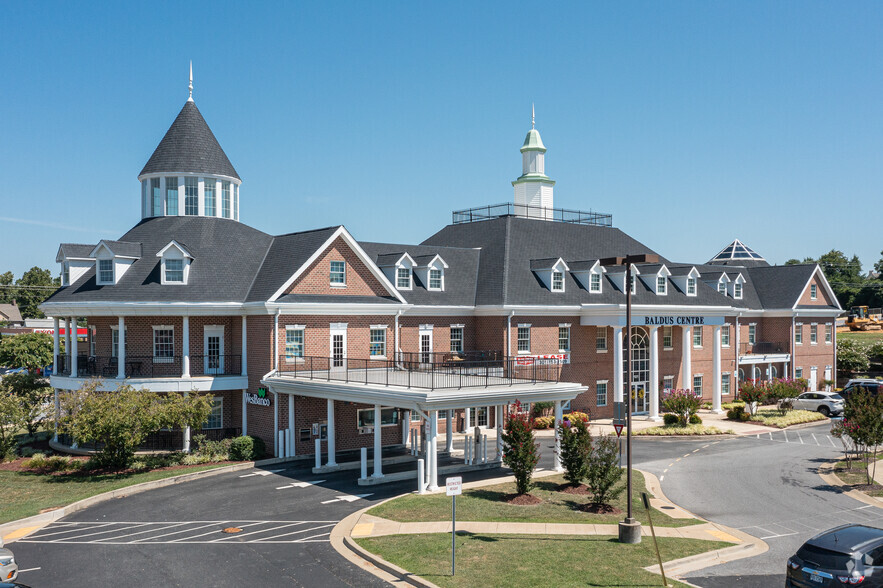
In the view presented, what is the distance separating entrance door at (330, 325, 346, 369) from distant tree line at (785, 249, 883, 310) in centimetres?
10172

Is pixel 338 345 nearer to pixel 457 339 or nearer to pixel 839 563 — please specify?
pixel 457 339

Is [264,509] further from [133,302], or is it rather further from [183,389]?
[133,302]

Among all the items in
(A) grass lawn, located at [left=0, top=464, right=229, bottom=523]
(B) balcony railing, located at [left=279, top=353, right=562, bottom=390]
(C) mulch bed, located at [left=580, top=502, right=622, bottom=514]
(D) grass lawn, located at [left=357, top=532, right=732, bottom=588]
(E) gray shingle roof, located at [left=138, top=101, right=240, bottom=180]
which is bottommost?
(A) grass lawn, located at [left=0, top=464, right=229, bottom=523]

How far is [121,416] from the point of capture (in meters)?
28.3

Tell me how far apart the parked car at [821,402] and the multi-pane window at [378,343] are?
28984 mm

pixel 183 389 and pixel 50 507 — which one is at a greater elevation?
pixel 183 389

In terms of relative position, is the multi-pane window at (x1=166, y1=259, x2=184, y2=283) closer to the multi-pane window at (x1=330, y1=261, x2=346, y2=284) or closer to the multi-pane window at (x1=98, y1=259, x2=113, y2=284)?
the multi-pane window at (x1=98, y1=259, x2=113, y2=284)

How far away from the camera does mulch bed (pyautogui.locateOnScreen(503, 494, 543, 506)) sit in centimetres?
2455

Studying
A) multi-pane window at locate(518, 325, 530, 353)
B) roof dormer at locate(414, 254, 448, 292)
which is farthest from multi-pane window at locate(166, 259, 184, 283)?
multi-pane window at locate(518, 325, 530, 353)

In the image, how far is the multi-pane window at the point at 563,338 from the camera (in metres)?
43.1

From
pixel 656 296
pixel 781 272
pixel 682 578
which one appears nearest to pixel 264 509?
pixel 682 578

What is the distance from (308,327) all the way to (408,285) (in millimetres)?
7573

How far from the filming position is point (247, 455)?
32.1 metres

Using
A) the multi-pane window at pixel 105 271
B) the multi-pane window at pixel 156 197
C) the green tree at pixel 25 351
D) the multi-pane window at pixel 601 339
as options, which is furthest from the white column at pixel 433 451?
the green tree at pixel 25 351
